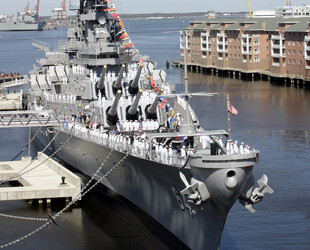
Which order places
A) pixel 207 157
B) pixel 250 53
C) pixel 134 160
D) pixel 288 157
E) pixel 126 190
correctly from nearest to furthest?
pixel 207 157 < pixel 134 160 < pixel 126 190 < pixel 288 157 < pixel 250 53

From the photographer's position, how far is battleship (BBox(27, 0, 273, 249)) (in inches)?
803

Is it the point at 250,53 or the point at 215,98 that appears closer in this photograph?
the point at 215,98

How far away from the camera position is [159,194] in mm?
24078

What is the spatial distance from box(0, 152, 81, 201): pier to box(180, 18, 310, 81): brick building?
40.8 meters

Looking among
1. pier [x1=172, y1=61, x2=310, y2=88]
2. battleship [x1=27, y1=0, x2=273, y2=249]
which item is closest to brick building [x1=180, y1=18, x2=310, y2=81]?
pier [x1=172, y1=61, x2=310, y2=88]

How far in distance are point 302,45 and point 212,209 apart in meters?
51.9

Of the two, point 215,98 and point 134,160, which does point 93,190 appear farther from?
point 215,98

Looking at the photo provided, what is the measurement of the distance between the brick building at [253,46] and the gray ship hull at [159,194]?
42.5 meters

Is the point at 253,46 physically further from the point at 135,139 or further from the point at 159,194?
the point at 159,194

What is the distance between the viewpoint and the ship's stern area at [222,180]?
64.3 feet

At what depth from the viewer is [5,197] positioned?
28875mm

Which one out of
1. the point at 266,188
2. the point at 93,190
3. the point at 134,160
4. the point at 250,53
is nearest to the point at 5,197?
the point at 93,190

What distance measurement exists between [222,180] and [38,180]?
13.3m

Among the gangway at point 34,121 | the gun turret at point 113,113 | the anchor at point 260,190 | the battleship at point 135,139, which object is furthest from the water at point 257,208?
the gangway at point 34,121
